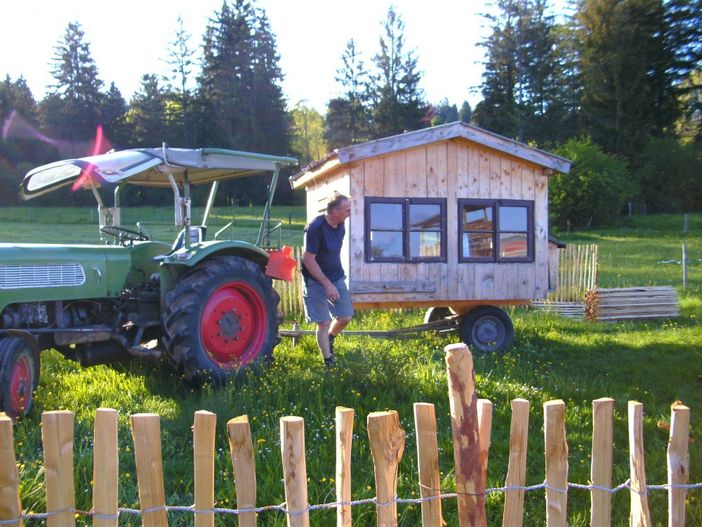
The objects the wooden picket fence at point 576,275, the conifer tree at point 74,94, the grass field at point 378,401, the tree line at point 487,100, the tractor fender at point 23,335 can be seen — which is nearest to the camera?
the grass field at point 378,401

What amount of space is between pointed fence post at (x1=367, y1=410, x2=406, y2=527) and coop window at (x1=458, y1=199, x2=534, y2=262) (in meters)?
7.21

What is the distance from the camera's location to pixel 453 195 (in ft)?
30.8

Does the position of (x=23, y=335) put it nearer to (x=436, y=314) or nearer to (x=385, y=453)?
(x=385, y=453)

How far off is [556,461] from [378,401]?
2.84m

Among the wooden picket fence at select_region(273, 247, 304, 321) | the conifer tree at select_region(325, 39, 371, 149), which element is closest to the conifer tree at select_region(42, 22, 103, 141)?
the conifer tree at select_region(325, 39, 371, 149)

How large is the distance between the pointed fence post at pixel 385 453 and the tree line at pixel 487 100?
36.5m

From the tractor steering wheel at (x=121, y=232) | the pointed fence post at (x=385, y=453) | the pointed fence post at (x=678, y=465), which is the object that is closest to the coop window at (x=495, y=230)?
the tractor steering wheel at (x=121, y=232)

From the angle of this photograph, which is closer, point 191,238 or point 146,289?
point 146,289

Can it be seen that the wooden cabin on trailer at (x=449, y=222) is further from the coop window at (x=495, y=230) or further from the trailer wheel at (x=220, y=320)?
the trailer wheel at (x=220, y=320)

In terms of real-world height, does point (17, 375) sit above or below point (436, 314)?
above

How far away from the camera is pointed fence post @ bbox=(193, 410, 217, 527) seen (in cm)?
226

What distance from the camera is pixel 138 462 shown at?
7.41ft

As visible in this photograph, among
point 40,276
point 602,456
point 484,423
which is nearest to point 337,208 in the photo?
point 40,276

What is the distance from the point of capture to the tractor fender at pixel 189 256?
5.88 meters
